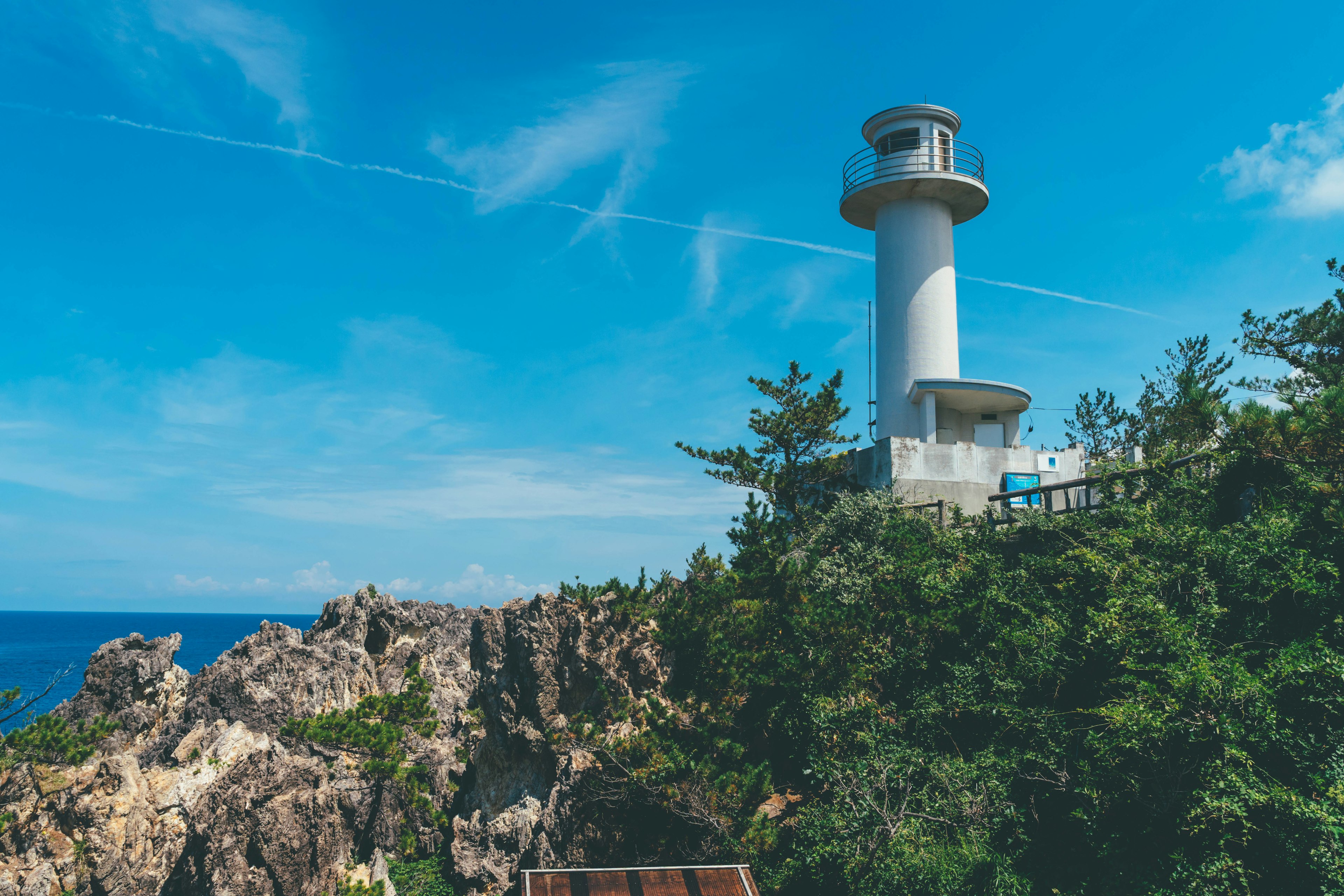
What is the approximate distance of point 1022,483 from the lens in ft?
71.1

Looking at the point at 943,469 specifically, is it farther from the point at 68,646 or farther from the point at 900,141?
the point at 68,646

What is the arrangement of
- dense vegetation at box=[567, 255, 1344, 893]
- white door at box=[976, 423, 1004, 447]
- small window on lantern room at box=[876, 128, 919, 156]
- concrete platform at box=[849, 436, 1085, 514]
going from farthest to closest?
small window on lantern room at box=[876, 128, 919, 156] → white door at box=[976, 423, 1004, 447] → concrete platform at box=[849, 436, 1085, 514] → dense vegetation at box=[567, 255, 1344, 893]

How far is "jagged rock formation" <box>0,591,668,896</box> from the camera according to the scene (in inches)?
517

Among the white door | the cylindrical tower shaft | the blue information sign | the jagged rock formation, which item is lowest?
the jagged rock formation

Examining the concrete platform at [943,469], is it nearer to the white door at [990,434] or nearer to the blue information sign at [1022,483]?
the blue information sign at [1022,483]

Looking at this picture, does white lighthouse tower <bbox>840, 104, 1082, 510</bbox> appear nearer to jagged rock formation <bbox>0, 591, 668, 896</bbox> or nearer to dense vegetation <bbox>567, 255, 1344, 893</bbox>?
dense vegetation <bbox>567, 255, 1344, 893</bbox>

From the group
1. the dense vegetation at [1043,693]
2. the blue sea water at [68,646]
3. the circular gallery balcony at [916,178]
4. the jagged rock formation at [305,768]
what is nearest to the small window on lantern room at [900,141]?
the circular gallery balcony at [916,178]

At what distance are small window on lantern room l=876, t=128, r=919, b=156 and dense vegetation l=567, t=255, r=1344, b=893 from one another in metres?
Answer: 12.7

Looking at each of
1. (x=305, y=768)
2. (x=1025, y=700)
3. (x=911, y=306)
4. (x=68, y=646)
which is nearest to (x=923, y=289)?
(x=911, y=306)

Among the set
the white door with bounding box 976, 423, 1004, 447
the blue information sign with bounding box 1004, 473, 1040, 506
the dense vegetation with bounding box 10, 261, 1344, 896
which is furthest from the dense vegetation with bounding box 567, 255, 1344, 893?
the white door with bounding box 976, 423, 1004, 447

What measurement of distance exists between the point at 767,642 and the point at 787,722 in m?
1.62

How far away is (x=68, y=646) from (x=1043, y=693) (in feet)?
453

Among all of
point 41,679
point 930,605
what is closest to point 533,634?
point 930,605

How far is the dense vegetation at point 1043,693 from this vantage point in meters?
8.05
